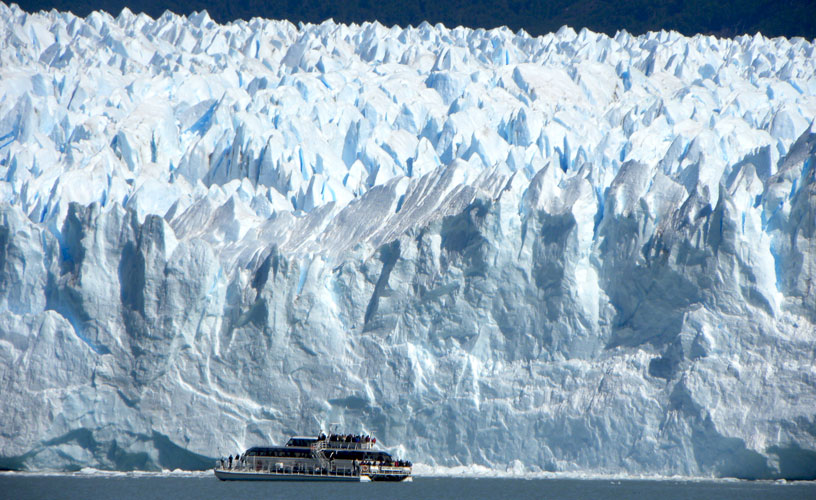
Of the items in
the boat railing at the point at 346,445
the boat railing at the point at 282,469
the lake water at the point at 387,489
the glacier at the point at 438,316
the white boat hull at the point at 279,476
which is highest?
the glacier at the point at 438,316

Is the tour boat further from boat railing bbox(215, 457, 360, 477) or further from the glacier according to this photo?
the glacier

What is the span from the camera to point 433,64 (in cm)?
4325

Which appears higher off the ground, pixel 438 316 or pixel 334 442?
pixel 438 316

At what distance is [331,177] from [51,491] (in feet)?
36.7

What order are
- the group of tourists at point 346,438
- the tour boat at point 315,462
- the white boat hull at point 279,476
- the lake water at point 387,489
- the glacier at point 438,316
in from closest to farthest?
1. the lake water at point 387,489
2. the glacier at point 438,316
3. the group of tourists at point 346,438
4. the tour boat at point 315,462
5. the white boat hull at point 279,476

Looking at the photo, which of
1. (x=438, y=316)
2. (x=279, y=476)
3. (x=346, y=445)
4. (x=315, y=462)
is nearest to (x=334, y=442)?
(x=346, y=445)

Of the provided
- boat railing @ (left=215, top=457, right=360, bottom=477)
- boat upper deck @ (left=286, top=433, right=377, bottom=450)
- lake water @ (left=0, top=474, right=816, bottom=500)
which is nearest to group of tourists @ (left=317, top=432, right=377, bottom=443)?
boat upper deck @ (left=286, top=433, right=377, bottom=450)

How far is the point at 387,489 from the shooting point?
25.3 metres

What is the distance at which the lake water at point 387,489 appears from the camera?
22.8 m

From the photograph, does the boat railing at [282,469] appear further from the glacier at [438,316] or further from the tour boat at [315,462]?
the glacier at [438,316]

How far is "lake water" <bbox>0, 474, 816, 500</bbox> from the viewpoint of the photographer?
74.8ft

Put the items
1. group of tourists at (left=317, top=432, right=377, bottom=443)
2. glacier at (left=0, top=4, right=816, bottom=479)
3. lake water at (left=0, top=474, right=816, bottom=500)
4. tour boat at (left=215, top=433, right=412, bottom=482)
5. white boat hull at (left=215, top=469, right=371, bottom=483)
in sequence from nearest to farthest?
lake water at (left=0, top=474, right=816, bottom=500) → glacier at (left=0, top=4, right=816, bottom=479) → group of tourists at (left=317, top=432, right=377, bottom=443) → tour boat at (left=215, top=433, right=412, bottom=482) → white boat hull at (left=215, top=469, right=371, bottom=483)

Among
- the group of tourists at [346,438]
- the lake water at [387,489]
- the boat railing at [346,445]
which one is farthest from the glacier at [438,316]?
the lake water at [387,489]

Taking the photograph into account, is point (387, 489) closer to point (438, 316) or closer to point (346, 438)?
point (346, 438)
